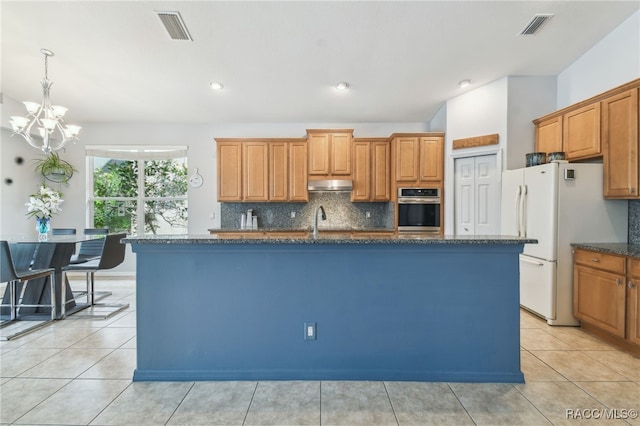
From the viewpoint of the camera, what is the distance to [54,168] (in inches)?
198

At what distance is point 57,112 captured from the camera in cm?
328

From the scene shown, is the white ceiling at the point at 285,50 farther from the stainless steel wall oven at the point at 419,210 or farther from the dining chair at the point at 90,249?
the dining chair at the point at 90,249

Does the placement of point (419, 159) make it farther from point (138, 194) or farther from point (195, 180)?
point (138, 194)

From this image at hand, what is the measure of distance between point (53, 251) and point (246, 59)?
3.09m

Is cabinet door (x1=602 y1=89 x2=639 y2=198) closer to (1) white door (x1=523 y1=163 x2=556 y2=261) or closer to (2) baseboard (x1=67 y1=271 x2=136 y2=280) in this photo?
(1) white door (x1=523 y1=163 x2=556 y2=261)

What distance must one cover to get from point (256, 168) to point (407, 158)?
251 centimetres

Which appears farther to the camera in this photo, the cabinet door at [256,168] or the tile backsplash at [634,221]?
the cabinet door at [256,168]

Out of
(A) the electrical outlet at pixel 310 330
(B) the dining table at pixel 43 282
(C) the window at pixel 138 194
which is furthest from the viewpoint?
(C) the window at pixel 138 194

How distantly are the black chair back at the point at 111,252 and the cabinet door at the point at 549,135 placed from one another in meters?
5.34

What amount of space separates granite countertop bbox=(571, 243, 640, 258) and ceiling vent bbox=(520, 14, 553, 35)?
2.15 metres

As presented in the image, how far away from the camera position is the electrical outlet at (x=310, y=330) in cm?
205

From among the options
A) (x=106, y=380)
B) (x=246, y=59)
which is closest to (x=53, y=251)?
(x=106, y=380)

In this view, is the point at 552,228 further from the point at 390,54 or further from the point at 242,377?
A: the point at 242,377

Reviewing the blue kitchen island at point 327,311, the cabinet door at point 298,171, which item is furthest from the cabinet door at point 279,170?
the blue kitchen island at point 327,311
